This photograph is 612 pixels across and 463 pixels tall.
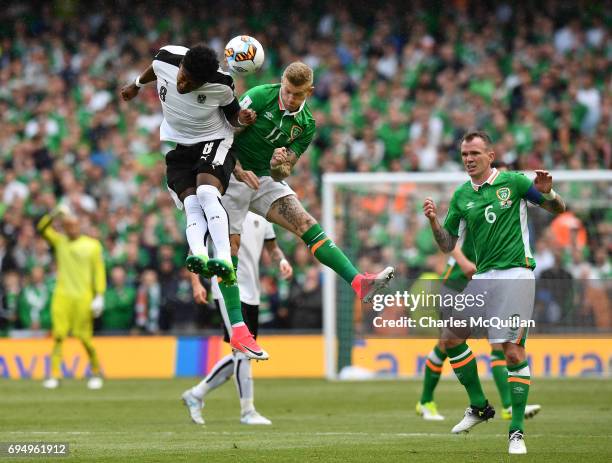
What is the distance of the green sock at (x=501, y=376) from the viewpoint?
508 inches

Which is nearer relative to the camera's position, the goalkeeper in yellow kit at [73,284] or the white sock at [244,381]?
the white sock at [244,381]

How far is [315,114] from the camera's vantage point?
24984 mm

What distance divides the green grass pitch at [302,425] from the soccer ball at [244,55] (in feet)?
11.0

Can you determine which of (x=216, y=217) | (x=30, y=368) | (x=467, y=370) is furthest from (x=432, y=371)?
(x=30, y=368)

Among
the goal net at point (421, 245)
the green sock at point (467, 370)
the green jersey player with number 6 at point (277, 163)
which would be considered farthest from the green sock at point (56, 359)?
the green sock at point (467, 370)

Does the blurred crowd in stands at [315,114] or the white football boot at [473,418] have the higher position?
the blurred crowd in stands at [315,114]

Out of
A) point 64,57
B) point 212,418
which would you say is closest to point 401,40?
point 64,57

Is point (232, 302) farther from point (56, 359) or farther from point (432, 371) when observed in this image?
point (56, 359)

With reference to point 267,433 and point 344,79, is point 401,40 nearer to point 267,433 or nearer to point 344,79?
point 344,79

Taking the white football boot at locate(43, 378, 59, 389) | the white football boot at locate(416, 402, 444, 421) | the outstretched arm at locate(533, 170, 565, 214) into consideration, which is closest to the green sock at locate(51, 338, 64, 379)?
the white football boot at locate(43, 378, 59, 389)

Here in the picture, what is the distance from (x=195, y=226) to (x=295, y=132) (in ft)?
4.42

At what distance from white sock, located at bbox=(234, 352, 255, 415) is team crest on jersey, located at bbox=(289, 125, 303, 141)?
2683 mm

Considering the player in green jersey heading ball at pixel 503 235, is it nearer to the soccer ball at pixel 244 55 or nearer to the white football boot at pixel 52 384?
the soccer ball at pixel 244 55

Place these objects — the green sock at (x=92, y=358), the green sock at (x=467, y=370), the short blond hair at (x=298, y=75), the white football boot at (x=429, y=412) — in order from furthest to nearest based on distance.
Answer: the green sock at (x=92, y=358) < the white football boot at (x=429, y=412) < the green sock at (x=467, y=370) < the short blond hair at (x=298, y=75)
